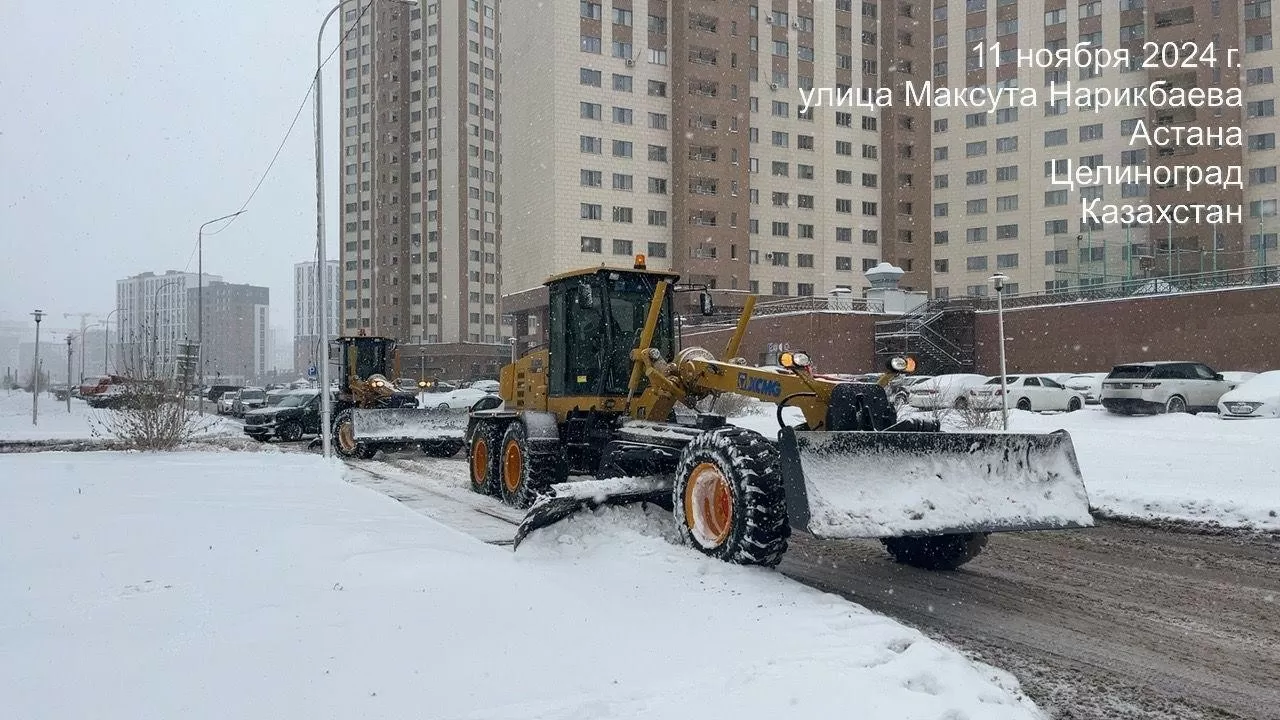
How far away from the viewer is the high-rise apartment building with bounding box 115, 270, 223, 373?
16.8 metres

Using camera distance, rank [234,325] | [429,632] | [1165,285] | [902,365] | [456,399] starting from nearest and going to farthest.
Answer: [429,632] < [902,365] < [456,399] < [1165,285] < [234,325]

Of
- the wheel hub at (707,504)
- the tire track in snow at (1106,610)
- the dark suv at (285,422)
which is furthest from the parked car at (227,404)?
the tire track in snow at (1106,610)

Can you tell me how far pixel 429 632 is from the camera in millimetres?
4836

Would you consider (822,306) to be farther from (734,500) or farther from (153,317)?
(734,500)

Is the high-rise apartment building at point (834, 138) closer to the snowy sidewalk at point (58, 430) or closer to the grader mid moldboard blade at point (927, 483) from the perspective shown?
the snowy sidewalk at point (58, 430)

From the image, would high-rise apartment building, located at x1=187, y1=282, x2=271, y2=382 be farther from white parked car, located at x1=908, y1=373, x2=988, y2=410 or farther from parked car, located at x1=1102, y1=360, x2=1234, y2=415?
parked car, located at x1=1102, y1=360, x2=1234, y2=415

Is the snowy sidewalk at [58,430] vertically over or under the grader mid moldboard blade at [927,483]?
under

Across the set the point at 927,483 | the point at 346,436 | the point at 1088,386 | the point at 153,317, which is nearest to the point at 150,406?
the point at 346,436

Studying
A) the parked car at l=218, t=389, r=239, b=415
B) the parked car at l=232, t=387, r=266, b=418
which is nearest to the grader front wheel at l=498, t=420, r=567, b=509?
the parked car at l=232, t=387, r=266, b=418

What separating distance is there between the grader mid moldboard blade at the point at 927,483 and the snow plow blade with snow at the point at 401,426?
12.5 meters

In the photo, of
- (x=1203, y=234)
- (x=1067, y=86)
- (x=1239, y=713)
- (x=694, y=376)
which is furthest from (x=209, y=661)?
(x=1067, y=86)

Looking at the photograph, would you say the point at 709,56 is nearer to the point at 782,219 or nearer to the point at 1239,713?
the point at 782,219

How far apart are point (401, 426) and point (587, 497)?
1131 cm

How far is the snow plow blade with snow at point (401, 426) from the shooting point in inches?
704
